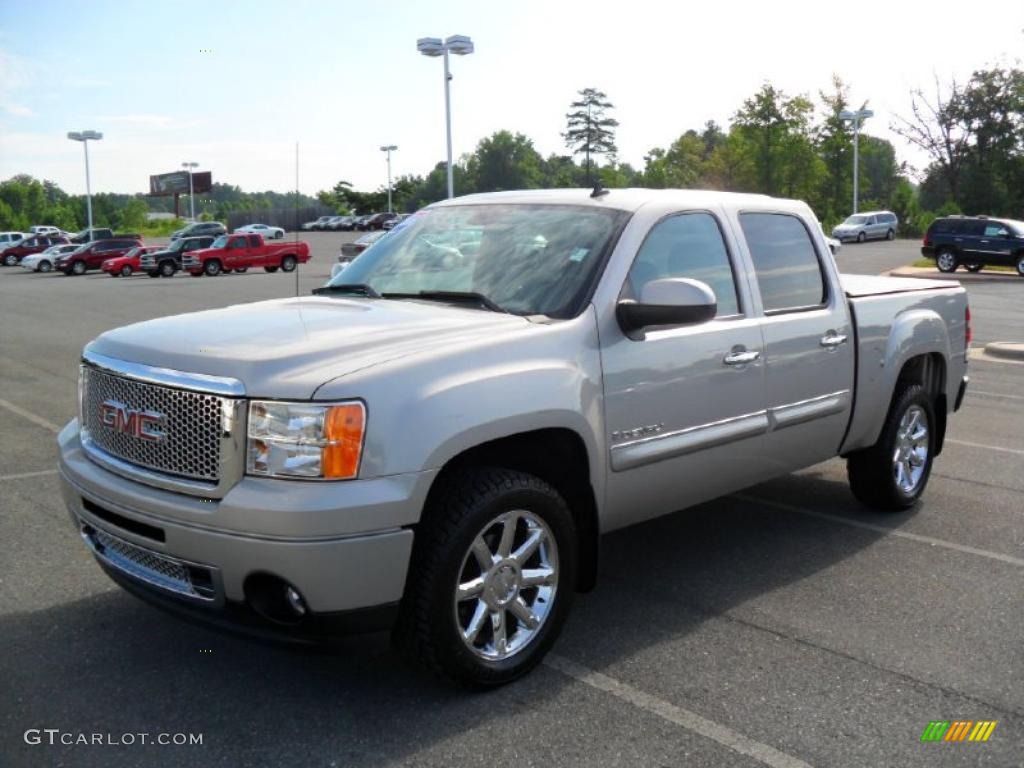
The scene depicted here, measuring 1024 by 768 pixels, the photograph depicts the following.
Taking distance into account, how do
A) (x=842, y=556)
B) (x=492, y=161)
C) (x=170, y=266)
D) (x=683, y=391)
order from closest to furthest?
(x=683, y=391) < (x=842, y=556) < (x=170, y=266) < (x=492, y=161)

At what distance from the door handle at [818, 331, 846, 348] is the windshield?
1.42 metres

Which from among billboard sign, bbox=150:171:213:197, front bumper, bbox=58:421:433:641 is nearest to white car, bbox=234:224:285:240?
front bumper, bbox=58:421:433:641

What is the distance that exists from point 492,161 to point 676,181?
44054 mm

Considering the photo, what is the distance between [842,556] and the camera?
17.9 feet

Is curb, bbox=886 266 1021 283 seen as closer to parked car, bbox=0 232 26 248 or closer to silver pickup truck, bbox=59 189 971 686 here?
silver pickup truck, bbox=59 189 971 686

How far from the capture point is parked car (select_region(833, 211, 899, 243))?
5531 centimetres

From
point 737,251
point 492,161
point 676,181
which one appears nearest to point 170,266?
point 737,251

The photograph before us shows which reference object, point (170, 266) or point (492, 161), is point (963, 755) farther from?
point (492, 161)

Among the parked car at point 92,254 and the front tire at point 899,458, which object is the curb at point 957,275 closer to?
the front tire at point 899,458

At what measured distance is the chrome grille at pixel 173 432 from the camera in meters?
3.50

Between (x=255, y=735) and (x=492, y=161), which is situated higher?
(x=492, y=161)

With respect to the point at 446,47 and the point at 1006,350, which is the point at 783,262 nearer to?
the point at 1006,350

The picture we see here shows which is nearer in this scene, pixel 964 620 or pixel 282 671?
pixel 282 671

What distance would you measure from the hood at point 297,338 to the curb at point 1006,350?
37.1 feet
